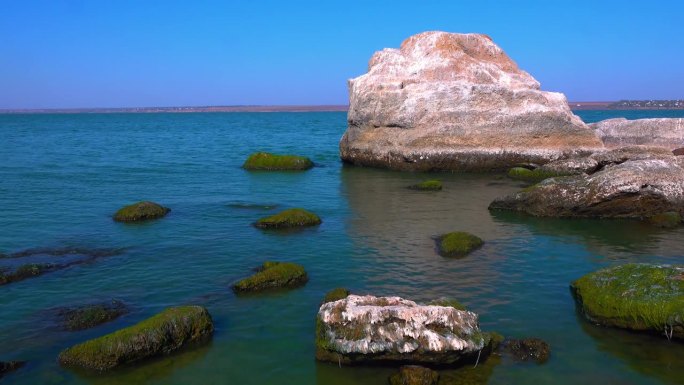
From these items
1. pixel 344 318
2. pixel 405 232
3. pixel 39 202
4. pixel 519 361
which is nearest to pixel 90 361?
pixel 344 318

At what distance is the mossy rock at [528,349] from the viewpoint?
11.2 m

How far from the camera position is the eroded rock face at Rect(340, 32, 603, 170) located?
119 feet

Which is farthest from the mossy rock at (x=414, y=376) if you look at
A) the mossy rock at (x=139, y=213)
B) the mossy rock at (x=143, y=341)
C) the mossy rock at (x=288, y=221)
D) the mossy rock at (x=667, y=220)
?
the mossy rock at (x=139, y=213)

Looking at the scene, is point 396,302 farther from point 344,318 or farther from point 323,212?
point 323,212

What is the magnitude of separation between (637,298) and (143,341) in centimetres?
1034

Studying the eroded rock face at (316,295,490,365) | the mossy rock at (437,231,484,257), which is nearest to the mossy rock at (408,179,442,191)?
the mossy rock at (437,231,484,257)

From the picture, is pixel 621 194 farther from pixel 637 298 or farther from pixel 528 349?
pixel 528 349

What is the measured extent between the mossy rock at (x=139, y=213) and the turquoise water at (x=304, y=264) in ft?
2.21

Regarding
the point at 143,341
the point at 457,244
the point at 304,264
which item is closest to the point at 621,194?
the point at 457,244

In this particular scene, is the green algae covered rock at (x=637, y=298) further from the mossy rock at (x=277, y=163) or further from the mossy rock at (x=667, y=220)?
the mossy rock at (x=277, y=163)

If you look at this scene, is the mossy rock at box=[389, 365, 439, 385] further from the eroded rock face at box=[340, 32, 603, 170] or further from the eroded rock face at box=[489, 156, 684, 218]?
the eroded rock face at box=[340, 32, 603, 170]

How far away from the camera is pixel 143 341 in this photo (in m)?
11.3

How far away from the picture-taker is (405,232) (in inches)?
844

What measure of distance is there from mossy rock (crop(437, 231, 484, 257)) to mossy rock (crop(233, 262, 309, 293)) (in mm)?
4911
